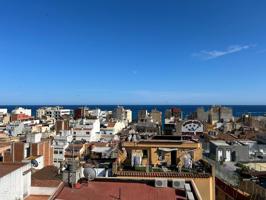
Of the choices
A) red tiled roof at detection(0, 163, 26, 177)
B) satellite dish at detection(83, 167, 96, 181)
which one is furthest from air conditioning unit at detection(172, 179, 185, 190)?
red tiled roof at detection(0, 163, 26, 177)

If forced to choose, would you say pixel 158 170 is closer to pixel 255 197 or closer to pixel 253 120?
pixel 255 197

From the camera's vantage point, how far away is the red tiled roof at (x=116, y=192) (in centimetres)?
1630

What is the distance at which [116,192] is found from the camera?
17141mm

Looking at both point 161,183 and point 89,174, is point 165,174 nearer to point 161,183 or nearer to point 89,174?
point 161,183

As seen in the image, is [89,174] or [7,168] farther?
[7,168]

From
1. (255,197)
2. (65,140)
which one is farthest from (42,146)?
(255,197)

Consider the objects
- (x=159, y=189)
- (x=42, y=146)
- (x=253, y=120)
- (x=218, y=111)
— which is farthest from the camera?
(x=218, y=111)

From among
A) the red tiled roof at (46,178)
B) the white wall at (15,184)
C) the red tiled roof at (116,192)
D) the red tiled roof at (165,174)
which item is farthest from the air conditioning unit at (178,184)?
the red tiled roof at (46,178)

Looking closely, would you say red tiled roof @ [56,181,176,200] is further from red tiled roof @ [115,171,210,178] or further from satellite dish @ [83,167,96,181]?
red tiled roof @ [115,171,210,178]

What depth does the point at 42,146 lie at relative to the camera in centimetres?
5606

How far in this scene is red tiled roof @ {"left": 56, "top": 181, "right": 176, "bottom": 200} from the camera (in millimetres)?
16297

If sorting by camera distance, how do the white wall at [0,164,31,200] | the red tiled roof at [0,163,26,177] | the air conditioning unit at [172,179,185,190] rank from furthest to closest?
the red tiled roof at [0,163,26,177] → the white wall at [0,164,31,200] → the air conditioning unit at [172,179,185,190]

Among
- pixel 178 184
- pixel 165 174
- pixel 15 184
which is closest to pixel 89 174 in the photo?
pixel 178 184

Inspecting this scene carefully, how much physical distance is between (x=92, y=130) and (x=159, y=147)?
82.0m
